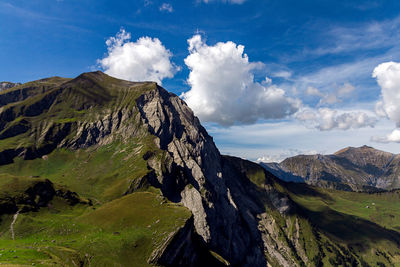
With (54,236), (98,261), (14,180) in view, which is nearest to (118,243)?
Result: (98,261)

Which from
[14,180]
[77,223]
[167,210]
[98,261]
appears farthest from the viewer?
[14,180]

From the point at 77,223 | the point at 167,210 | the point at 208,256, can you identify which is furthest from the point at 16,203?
the point at 208,256

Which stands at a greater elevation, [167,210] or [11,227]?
[167,210]

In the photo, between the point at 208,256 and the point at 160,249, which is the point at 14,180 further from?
the point at 208,256

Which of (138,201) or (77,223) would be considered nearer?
(77,223)

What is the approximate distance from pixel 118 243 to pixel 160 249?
22256mm

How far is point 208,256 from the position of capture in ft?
626

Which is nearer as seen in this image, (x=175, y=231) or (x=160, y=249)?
(x=160, y=249)

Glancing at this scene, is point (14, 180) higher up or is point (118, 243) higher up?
point (14, 180)

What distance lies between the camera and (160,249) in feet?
406

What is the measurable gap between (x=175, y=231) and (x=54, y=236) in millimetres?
68892

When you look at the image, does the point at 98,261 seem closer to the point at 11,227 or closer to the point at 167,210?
the point at 167,210

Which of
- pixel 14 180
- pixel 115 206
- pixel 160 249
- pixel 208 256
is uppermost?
pixel 14 180

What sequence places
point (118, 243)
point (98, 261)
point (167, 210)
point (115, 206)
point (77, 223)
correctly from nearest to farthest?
point (98, 261) → point (118, 243) → point (77, 223) → point (167, 210) → point (115, 206)
